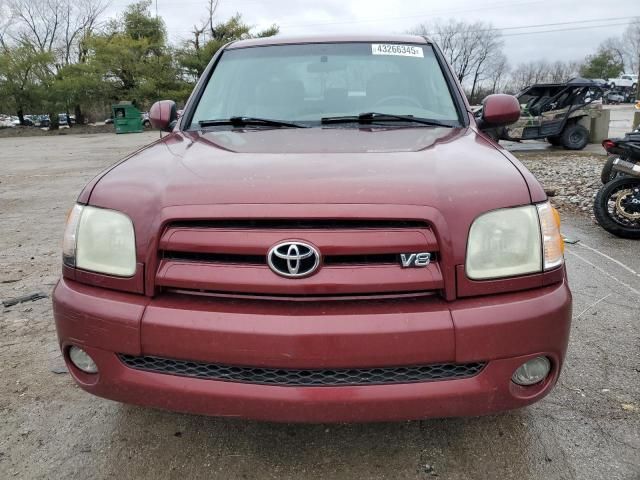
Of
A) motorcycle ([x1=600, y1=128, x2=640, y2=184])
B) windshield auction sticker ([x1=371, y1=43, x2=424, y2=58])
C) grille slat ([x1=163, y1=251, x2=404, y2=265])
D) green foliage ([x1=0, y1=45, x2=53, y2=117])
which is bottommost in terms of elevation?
motorcycle ([x1=600, y1=128, x2=640, y2=184])

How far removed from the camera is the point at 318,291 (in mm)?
1581

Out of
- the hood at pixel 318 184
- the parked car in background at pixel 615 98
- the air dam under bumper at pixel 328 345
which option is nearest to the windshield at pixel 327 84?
the hood at pixel 318 184

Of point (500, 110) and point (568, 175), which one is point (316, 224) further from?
point (568, 175)

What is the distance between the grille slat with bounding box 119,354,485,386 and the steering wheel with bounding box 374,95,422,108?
1580 mm

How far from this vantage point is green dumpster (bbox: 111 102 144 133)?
30077 millimetres

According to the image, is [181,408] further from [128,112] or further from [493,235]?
[128,112]

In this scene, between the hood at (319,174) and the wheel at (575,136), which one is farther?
the wheel at (575,136)

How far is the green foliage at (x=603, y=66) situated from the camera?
78.6 m

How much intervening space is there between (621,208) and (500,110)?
3.11 m

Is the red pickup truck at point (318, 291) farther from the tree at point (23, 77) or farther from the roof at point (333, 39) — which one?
the tree at point (23, 77)

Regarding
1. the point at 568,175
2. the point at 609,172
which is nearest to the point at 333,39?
the point at 609,172

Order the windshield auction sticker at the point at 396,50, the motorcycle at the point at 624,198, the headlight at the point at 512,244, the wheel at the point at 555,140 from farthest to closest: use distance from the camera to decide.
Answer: the wheel at the point at 555,140 < the motorcycle at the point at 624,198 < the windshield auction sticker at the point at 396,50 < the headlight at the point at 512,244

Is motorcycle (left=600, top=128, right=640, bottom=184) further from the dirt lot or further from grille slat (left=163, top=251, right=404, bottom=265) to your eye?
grille slat (left=163, top=251, right=404, bottom=265)

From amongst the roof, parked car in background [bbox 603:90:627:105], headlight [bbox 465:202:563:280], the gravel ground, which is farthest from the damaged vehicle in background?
parked car in background [bbox 603:90:627:105]
